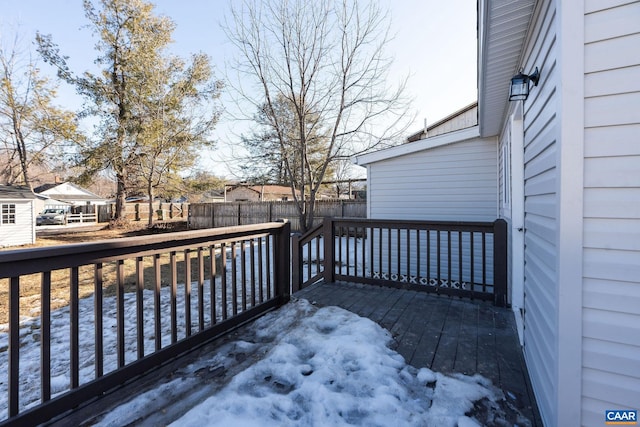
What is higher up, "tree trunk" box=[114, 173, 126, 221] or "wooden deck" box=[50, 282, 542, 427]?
"tree trunk" box=[114, 173, 126, 221]

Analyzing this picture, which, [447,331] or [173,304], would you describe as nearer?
[173,304]

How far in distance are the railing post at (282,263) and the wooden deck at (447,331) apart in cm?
36

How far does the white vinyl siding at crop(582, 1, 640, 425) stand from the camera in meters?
1.13

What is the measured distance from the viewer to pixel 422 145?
582 centimetres

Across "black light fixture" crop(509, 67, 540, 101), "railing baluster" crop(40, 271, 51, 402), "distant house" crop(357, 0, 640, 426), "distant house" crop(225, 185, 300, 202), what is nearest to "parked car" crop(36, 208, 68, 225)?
"distant house" crop(225, 185, 300, 202)

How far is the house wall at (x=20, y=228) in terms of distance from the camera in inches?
464

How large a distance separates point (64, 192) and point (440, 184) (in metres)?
35.3

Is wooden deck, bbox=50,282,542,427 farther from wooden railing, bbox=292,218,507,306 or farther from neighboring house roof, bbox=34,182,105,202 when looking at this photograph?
neighboring house roof, bbox=34,182,105,202

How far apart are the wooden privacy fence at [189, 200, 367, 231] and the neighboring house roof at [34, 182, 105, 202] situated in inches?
765

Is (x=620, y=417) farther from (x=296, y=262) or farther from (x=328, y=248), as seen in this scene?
(x=328, y=248)

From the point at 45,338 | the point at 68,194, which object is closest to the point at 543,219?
the point at 45,338

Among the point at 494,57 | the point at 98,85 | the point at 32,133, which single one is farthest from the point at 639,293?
the point at 32,133

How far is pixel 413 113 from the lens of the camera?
7969 millimetres

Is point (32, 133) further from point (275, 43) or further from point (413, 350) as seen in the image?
point (413, 350)
